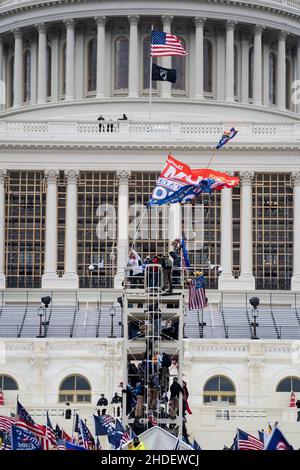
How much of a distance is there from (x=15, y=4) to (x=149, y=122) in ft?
75.1

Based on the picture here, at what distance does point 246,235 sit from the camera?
9469 centimetres

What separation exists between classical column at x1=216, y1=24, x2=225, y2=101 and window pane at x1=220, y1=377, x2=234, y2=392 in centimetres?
4281

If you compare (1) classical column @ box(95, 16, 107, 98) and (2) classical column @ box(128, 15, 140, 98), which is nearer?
(2) classical column @ box(128, 15, 140, 98)

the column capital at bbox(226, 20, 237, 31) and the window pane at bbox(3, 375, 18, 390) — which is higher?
the column capital at bbox(226, 20, 237, 31)

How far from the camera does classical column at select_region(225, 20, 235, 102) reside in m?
112

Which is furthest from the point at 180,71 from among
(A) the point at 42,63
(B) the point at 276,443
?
(B) the point at 276,443

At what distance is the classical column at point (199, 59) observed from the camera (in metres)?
111

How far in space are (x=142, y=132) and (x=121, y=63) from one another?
58.7ft

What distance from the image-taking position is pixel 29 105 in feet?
371

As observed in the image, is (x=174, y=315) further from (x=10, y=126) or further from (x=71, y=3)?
(x=71, y=3)

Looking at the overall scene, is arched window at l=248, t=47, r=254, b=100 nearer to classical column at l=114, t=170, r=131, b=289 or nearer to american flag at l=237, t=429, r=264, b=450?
classical column at l=114, t=170, r=131, b=289

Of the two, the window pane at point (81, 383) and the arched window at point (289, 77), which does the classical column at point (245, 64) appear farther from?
the window pane at point (81, 383)

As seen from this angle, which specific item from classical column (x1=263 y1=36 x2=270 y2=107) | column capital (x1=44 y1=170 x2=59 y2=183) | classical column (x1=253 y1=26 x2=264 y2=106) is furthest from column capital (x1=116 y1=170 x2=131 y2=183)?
classical column (x1=263 y1=36 x2=270 y2=107)
